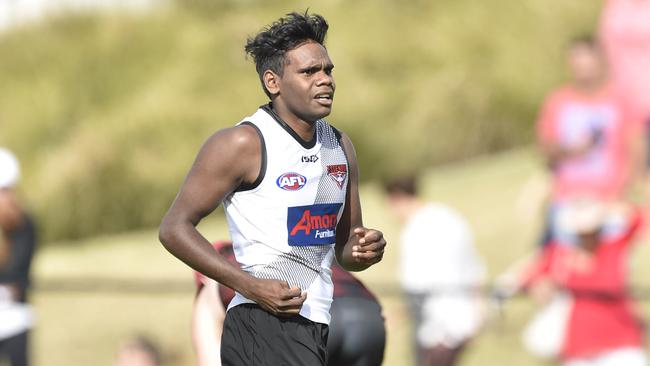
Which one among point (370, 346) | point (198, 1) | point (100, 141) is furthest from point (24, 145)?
point (370, 346)


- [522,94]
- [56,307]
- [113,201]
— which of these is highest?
[522,94]

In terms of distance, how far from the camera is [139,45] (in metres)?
15.5

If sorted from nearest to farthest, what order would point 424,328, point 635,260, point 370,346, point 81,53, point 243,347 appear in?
point 243,347 → point 370,346 → point 424,328 → point 635,260 → point 81,53

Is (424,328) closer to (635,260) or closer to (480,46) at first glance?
(635,260)

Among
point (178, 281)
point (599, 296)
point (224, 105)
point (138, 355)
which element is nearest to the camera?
point (138, 355)

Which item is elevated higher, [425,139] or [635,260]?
[425,139]

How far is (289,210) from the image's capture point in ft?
12.7

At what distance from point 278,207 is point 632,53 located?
20.1 feet

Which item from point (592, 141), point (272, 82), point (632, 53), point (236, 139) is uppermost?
point (632, 53)

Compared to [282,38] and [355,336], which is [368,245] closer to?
[282,38]

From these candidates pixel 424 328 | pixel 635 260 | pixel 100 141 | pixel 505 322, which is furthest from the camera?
pixel 100 141

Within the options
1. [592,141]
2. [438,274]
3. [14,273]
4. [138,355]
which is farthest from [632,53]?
[14,273]

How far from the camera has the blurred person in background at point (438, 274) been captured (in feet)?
25.9

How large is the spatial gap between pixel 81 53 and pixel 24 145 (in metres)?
1.46
